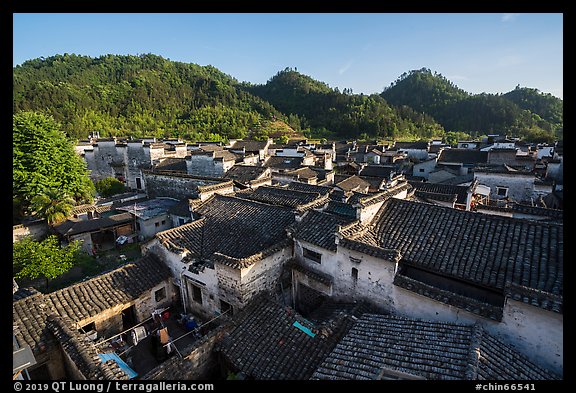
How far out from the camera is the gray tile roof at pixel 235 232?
13.8 meters

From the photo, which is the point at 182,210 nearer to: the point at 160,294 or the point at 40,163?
the point at 160,294

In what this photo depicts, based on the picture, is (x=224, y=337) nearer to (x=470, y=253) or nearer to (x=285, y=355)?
(x=285, y=355)

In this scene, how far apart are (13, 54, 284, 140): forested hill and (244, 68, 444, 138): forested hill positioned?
55.7ft

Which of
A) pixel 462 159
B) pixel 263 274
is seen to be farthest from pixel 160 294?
pixel 462 159

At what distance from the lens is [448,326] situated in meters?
8.07

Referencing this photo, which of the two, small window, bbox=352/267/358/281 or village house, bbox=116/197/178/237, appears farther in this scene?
village house, bbox=116/197/178/237

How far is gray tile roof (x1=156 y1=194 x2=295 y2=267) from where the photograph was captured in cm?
1375

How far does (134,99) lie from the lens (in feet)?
342

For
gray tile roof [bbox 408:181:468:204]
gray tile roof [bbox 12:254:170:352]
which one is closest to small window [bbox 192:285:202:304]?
gray tile roof [bbox 12:254:170:352]

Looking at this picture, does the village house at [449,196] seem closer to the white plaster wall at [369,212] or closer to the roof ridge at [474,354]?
the white plaster wall at [369,212]

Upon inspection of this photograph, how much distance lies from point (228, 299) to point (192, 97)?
123354 millimetres

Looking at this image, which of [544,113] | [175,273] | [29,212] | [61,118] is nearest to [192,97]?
[61,118]

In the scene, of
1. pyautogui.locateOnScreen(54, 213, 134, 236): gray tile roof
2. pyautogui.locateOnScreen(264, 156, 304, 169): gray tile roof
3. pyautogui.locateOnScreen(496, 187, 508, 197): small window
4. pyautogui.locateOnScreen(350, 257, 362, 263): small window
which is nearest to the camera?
pyautogui.locateOnScreen(350, 257, 362, 263): small window

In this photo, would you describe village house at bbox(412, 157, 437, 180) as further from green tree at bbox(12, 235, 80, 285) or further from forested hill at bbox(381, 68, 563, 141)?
forested hill at bbox(381, 68, 563, 141)
